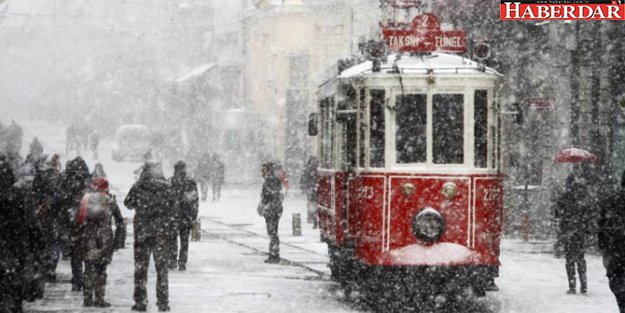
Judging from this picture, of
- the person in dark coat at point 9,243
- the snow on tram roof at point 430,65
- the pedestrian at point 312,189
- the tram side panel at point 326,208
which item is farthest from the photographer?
the pedestrian at point 312,189

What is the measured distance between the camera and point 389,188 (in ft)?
46.6

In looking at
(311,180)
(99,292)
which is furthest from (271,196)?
(311,180)

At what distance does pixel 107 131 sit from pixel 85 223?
71665 mm

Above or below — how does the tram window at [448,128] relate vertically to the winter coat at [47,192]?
above

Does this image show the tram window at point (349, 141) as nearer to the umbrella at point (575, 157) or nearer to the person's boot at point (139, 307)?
the person's boot at point (139, 307)

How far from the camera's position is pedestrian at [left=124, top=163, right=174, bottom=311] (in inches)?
544

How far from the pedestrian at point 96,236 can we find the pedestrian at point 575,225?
20.9 feet

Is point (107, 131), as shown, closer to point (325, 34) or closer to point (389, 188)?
point (325, 34)

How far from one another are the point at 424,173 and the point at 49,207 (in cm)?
536

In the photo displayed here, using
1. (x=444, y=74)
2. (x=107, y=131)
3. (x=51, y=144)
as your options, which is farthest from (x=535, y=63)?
(x=107, y=131)

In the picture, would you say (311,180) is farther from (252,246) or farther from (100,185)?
(100,185)

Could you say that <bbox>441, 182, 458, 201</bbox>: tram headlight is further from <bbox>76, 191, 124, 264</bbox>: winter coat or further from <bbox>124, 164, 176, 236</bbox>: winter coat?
<bbox>76, 191, 124, 264</bbox>: winter coat

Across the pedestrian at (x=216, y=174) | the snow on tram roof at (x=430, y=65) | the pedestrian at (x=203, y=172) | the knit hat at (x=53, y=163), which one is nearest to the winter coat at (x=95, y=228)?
the knit hat at (x=53, y=163)

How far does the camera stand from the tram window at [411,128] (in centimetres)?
1433
